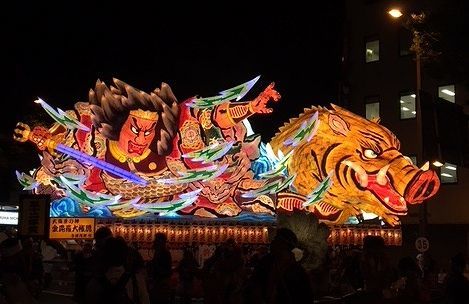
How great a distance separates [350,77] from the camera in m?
36.2

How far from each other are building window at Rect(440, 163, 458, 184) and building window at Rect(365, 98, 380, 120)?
4728 millimetres

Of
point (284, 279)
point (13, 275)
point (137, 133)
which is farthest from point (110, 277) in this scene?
point (137, 133)

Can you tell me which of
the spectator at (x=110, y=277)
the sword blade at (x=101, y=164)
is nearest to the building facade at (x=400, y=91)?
the sword blade at (x=101, y=164)

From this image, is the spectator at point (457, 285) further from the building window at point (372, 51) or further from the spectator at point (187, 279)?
the building window at point (372, 51)

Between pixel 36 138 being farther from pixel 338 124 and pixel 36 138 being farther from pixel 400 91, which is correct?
pixel 400 91

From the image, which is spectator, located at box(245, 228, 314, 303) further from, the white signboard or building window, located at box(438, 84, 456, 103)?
the white signboard

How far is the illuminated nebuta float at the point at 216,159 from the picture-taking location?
83.6 ft

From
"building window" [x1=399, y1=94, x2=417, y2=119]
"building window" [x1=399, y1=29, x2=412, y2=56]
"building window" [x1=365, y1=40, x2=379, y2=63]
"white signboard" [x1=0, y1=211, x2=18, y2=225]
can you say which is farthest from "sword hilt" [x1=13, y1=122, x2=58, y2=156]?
"building window" [x1=399, y1=29, x2=412, y2=56]

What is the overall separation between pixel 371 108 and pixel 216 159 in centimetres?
1272

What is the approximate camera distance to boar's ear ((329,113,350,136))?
2647 cm

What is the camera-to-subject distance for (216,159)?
25.8 metres

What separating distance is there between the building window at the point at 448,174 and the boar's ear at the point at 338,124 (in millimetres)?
7876

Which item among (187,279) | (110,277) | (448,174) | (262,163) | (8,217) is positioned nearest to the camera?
(110,277)

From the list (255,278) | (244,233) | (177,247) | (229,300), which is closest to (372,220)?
(244,233)
